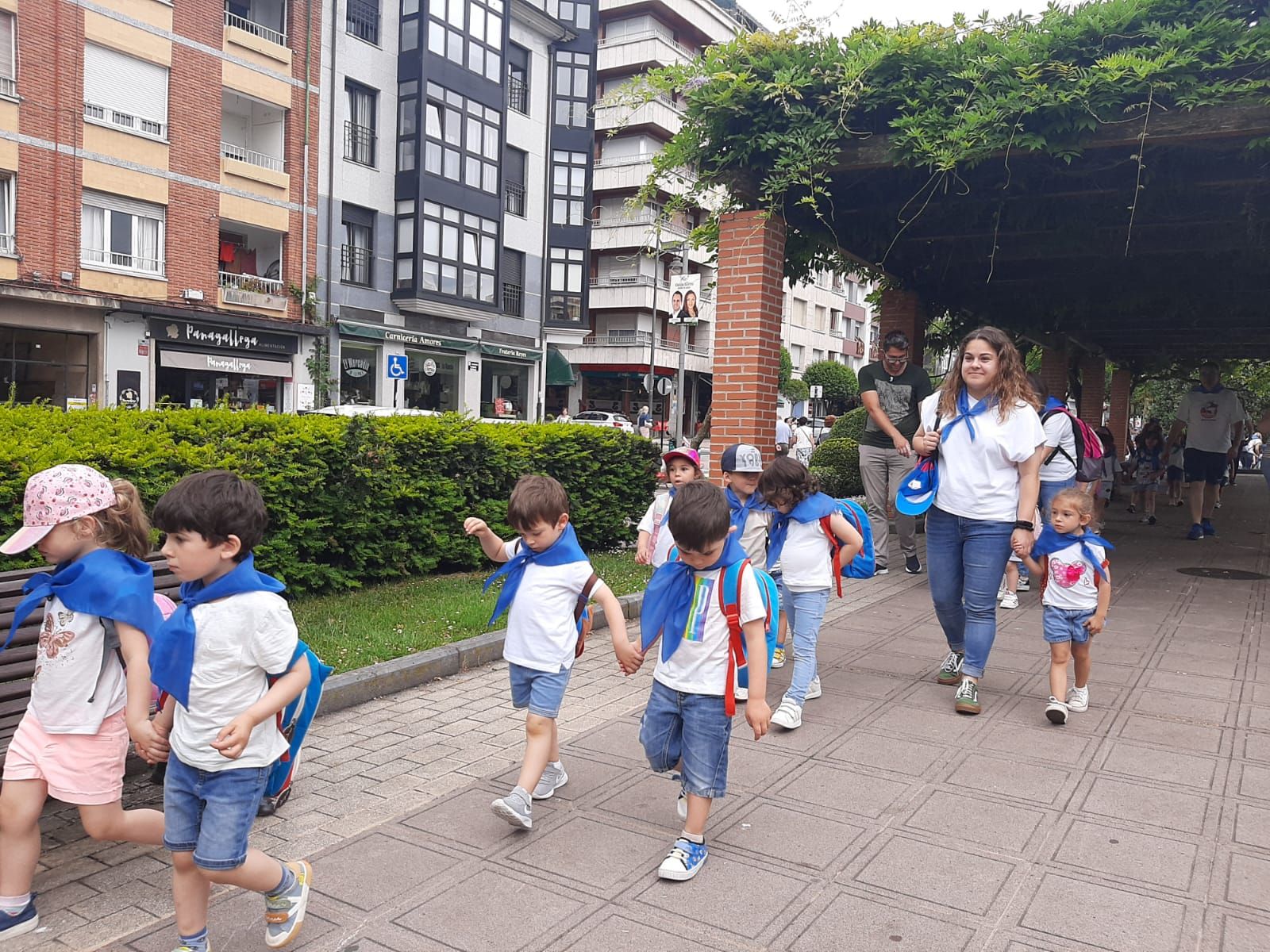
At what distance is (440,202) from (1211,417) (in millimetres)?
23627

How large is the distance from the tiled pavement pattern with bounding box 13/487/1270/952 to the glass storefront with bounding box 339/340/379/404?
948 inches

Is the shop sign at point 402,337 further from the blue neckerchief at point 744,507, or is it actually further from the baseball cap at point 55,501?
the baseball cap at point 55,501

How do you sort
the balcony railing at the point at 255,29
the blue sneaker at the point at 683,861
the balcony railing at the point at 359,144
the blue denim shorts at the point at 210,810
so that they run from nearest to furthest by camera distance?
the blue denim shorts at the point at 210,810 < the blue sneaker at the point at 683,861 < the balcony railing at the point at 255,29 < the balcony railing at the point at 359,144

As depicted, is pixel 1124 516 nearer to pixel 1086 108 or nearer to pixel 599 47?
pixel 1086 108

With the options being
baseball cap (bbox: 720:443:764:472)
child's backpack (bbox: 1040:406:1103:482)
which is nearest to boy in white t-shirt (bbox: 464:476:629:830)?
baseball cap (bbox: 720:443:764:472)

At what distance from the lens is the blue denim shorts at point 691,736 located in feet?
10.6

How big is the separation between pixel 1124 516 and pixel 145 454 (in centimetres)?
1431

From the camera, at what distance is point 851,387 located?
5866cm

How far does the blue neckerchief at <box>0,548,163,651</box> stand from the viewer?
275 cm

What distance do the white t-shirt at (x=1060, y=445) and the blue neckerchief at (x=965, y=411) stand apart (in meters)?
1.16

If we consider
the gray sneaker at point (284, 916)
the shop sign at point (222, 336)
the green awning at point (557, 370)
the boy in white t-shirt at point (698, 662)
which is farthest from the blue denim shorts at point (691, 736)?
the green awning at point (557, 370)

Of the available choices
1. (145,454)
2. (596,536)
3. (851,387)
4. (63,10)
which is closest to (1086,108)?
(596,536)

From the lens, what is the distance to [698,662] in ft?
10.7

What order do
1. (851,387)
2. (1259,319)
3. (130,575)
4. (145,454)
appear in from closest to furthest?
1. (130,575)
2. (145,454)
3. (1259,319)
4. (851,387)
